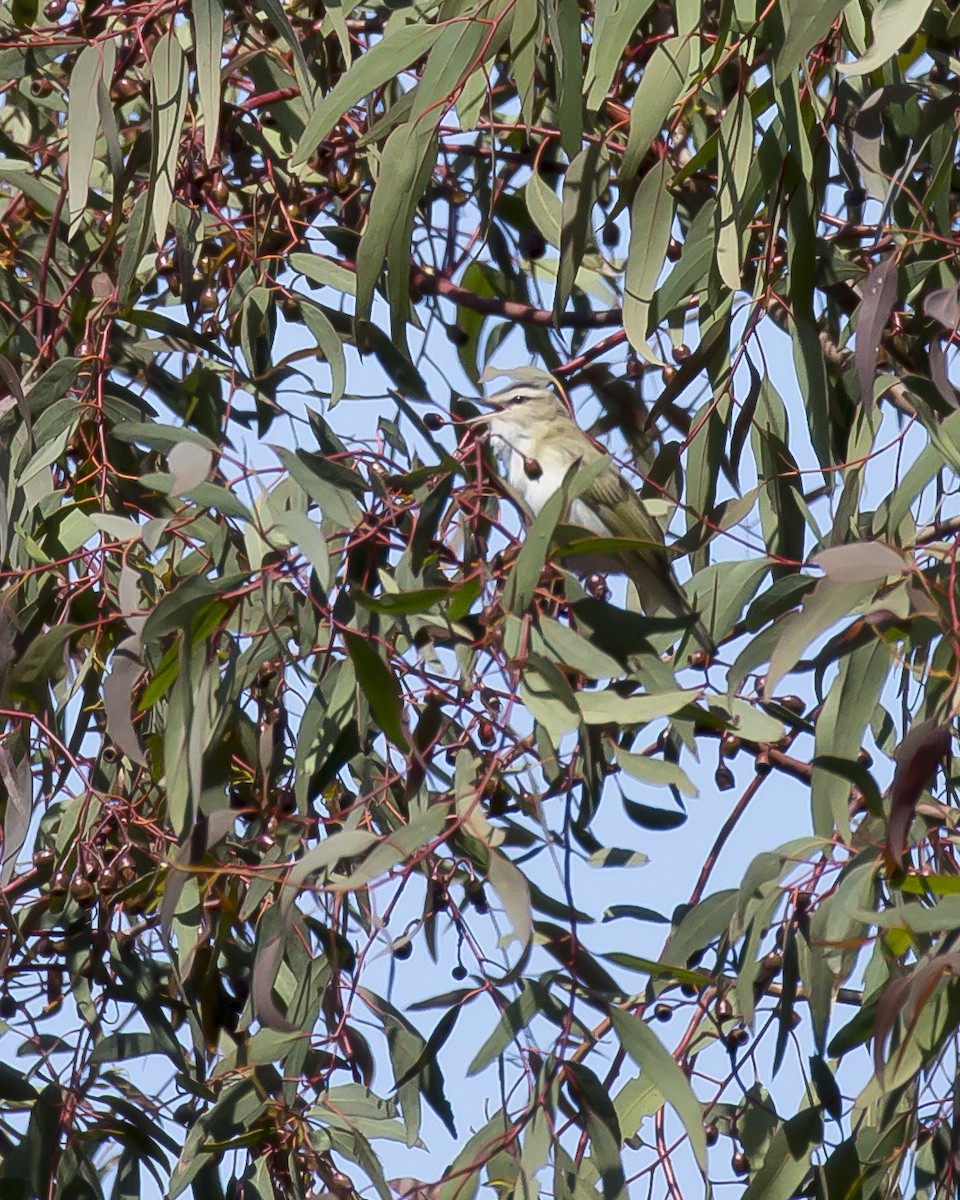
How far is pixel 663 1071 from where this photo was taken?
2.09m

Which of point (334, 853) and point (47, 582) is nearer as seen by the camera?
point (334, 853)

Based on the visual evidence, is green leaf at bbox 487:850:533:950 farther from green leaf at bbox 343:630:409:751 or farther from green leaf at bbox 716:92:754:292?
green leaf at bbox 716:92:754:292

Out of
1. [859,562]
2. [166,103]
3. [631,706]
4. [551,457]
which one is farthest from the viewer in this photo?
[551,457]

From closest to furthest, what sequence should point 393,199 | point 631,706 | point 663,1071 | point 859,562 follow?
point 859,562 < point 631,706 < point 663,1071 < point 393,199

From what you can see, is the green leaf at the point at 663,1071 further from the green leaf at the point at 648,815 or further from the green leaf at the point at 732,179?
the green leaf at the point at 732,179

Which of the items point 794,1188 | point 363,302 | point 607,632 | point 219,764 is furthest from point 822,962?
point 363,302

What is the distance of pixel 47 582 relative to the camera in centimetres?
245

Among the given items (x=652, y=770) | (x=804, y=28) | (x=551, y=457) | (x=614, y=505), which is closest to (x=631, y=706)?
(x=652, y=770)

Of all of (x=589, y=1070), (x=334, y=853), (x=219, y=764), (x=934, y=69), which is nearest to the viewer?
(x=334, y=853)

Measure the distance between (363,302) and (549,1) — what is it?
41 centimetres

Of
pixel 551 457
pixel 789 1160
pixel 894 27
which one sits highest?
pixel 551 457

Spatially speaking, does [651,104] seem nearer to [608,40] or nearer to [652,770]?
[608,40]

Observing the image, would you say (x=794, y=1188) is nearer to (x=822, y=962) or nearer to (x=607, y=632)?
(x=822, y=962)

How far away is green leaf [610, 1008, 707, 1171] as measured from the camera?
2.05 meters
